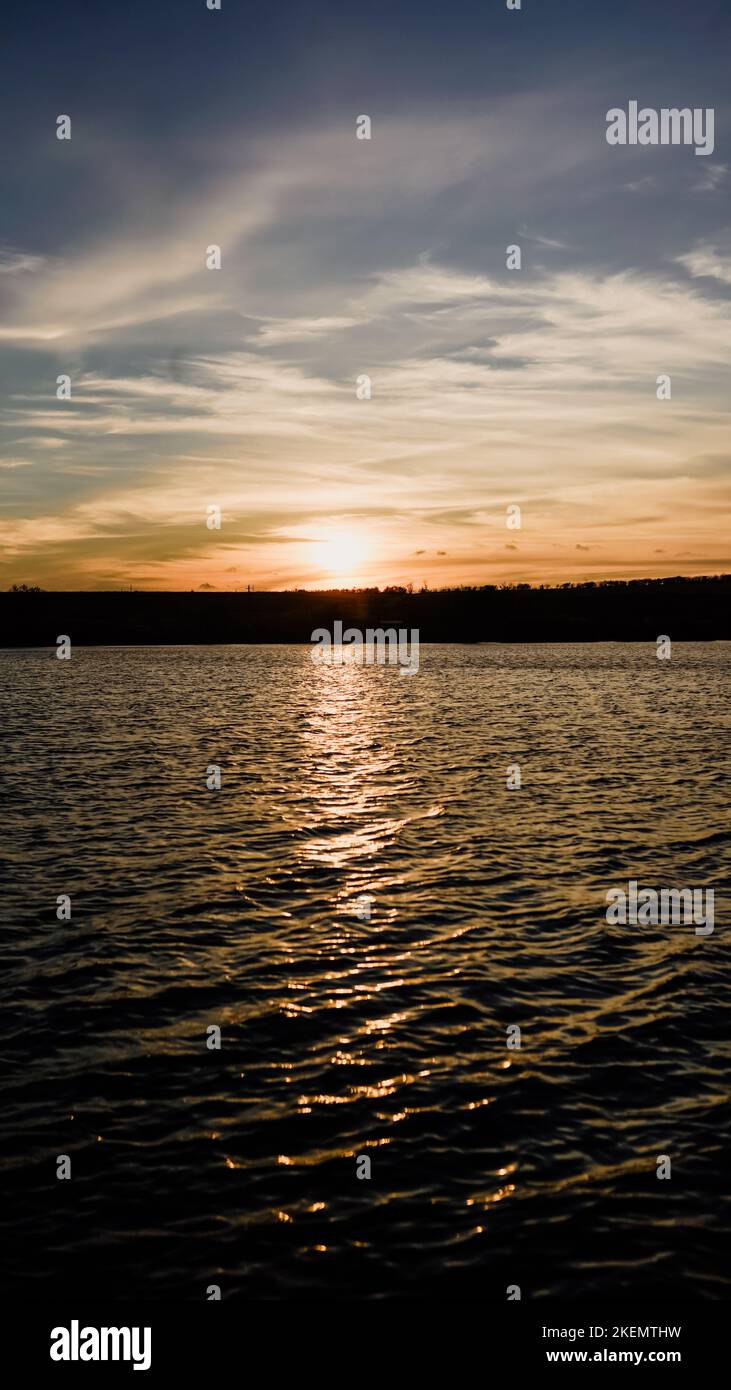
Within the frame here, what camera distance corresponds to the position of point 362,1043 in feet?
53.2

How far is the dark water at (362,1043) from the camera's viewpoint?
11.3m

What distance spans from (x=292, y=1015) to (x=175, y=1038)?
2.09m

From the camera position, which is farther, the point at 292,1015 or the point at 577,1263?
the point at 292,1015

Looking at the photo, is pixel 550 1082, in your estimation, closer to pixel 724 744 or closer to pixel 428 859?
pixel 428 859

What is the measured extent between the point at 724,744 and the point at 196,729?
96.7ft

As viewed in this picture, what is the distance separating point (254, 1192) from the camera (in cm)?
1221

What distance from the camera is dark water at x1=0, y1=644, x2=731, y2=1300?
1130 cm

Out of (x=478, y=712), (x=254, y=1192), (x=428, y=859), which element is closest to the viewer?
(x=254, y=1192)

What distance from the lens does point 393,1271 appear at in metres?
10.9

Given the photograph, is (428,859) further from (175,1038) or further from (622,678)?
(622,678)

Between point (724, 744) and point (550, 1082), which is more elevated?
point (724, 744)
